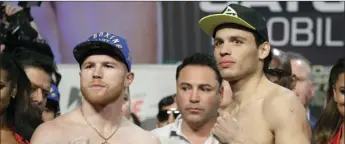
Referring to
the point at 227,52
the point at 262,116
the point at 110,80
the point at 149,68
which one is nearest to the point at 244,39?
the point at 227,52

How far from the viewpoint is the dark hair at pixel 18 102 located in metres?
4.54

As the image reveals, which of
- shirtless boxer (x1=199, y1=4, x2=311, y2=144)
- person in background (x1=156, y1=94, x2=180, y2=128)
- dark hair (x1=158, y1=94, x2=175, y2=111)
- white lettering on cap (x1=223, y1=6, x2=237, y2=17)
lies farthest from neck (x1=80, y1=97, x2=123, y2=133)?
dark hair (x1=158, y1=94, x2=175, y2=111)

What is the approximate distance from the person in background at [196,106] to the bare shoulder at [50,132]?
967 mm

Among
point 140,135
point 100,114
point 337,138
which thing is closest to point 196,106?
point 140,135

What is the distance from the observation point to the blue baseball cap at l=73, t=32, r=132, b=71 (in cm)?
448

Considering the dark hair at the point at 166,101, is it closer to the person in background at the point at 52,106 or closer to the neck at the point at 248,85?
the person in background at the point at 52,106

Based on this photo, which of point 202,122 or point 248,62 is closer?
point 248,62

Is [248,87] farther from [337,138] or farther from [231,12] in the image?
[337,138]

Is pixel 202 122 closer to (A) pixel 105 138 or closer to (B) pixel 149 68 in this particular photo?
(A) pixel 105 138

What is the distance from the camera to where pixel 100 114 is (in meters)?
4.48

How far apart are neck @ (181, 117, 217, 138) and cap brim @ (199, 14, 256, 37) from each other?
740 millimetres

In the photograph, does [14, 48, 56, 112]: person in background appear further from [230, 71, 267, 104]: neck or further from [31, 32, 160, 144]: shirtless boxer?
[230, 71, 267, 104]: neck

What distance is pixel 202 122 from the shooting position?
206 inches

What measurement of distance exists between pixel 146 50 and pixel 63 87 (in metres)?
0.73
